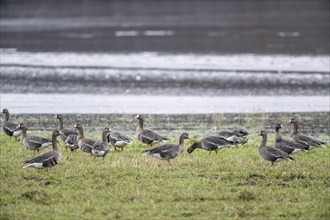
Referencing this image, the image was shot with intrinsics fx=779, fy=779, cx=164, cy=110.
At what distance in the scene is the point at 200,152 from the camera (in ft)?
65.6

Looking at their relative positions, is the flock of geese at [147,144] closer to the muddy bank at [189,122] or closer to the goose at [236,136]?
the goose at [236,136]

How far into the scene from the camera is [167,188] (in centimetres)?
1480

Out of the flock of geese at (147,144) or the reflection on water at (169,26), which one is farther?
the reflection on water at (169,26)

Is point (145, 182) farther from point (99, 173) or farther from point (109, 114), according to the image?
point (109, 114)

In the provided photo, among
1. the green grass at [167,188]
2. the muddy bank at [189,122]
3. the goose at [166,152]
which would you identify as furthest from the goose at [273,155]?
the muddy bank at [189,122]

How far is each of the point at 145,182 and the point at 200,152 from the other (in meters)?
4.84

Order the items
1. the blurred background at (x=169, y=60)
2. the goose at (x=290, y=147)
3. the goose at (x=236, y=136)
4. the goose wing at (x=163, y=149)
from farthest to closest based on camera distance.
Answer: the blurred background at (x=169, y=60) → the goose at (x=236, y=136) → the goose at (x=290, y=147) → the goose wing at (x=163, y=149)

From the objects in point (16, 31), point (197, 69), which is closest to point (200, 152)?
point (197, 69)

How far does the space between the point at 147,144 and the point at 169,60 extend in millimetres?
22449

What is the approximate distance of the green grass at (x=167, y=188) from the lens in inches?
516

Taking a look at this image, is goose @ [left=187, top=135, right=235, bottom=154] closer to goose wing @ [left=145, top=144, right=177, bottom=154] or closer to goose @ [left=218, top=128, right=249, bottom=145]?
goose @ [left=218, top=128, right=249, bottom=145]

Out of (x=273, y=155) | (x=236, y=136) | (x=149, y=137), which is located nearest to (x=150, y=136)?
(x=149, y=137)

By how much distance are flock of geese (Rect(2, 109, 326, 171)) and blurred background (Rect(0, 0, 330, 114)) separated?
866 centimetres

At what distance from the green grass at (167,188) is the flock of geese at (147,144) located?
0.26 meters
